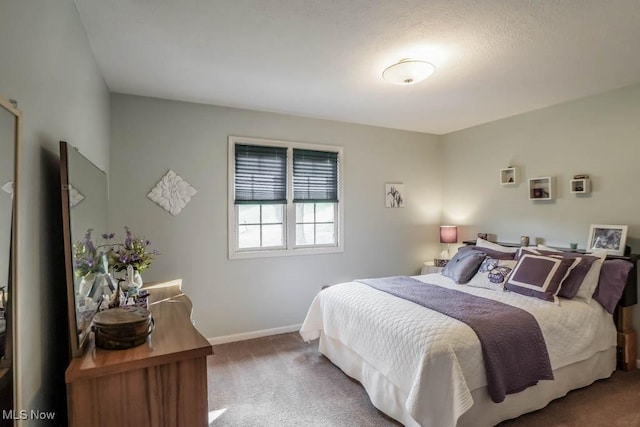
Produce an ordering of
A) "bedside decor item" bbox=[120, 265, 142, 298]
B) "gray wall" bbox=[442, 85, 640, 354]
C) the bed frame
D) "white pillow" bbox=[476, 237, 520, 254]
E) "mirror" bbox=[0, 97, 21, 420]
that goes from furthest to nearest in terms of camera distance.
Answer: "white pillow" bbox=[476, 237, 520, 254]
"gray wall" bbox=[442, 85, 640, 354]
the bed frame
"bedside decor item" bbox=[120, 265, 142, 298]
"mirror" bbox=[0, 97, 21, 420]

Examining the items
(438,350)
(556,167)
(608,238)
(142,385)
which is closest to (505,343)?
(438,350)

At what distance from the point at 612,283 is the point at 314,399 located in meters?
2.57

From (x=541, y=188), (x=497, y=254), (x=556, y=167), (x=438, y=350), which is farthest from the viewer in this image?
(x=541, y=188)

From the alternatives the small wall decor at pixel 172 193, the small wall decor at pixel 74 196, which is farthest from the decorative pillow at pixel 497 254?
the small wall decor at pixel 74 196

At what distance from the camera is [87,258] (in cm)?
156

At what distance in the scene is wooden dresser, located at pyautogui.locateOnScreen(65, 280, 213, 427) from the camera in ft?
3.95

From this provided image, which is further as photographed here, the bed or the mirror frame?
the bed

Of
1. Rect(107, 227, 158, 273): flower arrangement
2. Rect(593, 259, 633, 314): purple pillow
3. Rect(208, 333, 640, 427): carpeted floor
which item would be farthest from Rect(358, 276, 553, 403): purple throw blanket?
Rect(107, 227, 158, 273): flower arrangement

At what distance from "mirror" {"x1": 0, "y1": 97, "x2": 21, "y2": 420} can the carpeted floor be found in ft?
5.37

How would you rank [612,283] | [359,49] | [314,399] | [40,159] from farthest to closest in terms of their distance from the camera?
[612,283]
[314,399]
[359,49]
[40,159]

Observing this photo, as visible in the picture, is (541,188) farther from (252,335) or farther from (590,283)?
(252,335)

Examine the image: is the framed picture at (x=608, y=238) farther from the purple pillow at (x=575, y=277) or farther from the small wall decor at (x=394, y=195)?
the small wall decor at (x=394, y=195)

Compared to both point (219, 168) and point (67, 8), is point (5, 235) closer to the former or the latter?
point (67, 8)

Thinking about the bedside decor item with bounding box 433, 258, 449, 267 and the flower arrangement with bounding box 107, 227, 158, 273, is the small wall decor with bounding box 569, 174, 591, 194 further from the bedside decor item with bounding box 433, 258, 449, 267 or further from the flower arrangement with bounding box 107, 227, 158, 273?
the flower arrangement with bounding box 107, 227, 158, 273
